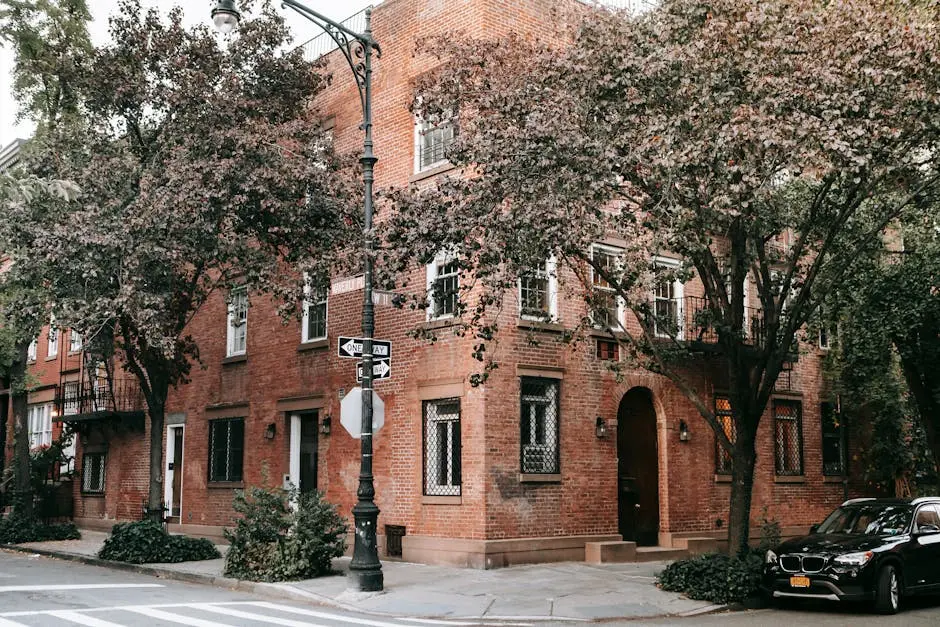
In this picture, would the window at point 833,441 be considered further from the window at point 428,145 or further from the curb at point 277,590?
the curb at point 277,590

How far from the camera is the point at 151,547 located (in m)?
18.2

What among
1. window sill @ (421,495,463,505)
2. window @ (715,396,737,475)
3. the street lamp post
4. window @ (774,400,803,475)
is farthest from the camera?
window @ (774,400,803,475)

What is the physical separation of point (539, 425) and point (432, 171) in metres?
5.33

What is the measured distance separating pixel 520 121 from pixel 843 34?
4431 mm

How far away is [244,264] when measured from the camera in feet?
58.2

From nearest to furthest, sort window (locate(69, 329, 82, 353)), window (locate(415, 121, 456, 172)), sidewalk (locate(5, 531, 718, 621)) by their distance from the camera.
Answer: sidewalk (locate(5, 531, 718, 621)) → window (locate(415, 121, 456, 172)) → window (locate(69, 329, 82, 353))

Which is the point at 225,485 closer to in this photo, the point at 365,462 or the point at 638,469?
the point at 638,469

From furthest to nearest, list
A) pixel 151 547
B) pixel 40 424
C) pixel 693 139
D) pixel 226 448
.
Answer: pixel 40 424
pixel 226 448
pixel 151 547
pixel 693 139

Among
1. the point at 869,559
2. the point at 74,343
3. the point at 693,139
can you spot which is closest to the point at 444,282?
the point at 693,139

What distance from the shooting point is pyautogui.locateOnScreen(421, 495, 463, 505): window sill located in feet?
56.2

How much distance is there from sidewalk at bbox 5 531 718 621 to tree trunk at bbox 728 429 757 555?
141 centimetres

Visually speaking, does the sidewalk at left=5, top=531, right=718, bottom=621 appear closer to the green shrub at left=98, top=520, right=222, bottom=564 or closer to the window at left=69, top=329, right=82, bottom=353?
the green shrub at left=98, top=520, right=222, bottom=564

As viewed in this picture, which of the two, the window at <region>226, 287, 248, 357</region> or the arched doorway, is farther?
the window at <region>226, 287, 248, 357</region>

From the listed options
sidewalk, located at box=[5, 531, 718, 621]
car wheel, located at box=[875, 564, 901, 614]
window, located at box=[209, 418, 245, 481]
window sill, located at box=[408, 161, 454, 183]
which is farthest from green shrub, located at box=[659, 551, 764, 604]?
window, located at box=[209, 418, 245, 481]
